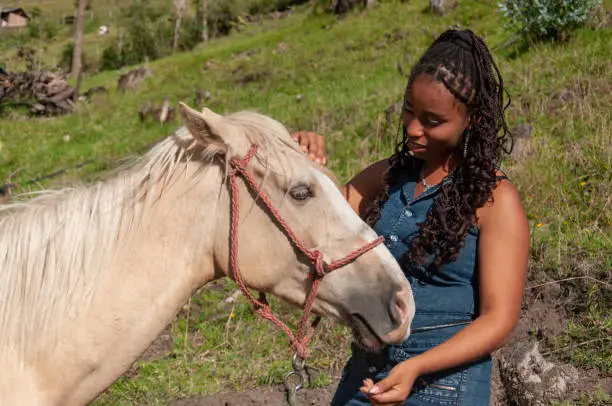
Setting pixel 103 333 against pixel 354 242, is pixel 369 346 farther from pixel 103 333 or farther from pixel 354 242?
pixel 103 333

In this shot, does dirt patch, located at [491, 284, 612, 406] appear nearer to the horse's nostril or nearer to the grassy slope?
the grassy slope

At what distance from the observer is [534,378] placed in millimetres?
3443

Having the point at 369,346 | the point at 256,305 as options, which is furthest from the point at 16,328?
the point at 369,346

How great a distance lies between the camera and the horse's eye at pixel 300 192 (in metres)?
1.88

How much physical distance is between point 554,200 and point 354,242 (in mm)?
3545

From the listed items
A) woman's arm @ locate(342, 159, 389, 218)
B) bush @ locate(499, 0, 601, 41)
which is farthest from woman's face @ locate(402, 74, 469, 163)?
bush @ locate(499, 0, 601, 41)

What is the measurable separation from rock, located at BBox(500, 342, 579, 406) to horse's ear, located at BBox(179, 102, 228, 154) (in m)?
2.52

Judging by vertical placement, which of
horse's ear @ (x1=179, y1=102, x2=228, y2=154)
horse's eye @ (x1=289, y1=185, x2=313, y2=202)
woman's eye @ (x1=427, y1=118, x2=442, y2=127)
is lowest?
horse's eye @ (x1=289, y1=185, x2=313, y2=202)

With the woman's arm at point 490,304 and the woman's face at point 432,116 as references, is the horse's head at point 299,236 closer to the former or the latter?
the woman's arm at point 490,304

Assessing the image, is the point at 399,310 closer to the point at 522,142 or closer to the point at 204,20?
the point at 522,142

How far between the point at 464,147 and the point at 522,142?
4.11 m

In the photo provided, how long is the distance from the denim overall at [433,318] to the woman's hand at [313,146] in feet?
1.13

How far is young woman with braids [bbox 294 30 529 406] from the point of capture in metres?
1.77

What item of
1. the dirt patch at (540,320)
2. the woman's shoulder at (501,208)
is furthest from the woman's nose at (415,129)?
the dirt patch at (540,320)
